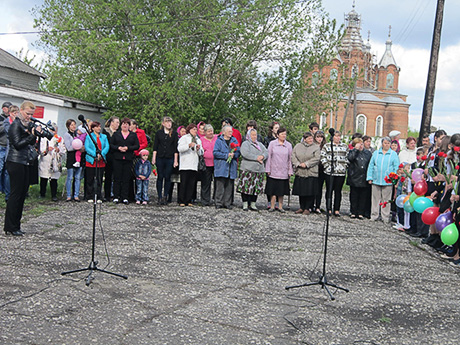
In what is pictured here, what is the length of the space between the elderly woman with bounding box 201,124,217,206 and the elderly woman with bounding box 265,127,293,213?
4.62 ft

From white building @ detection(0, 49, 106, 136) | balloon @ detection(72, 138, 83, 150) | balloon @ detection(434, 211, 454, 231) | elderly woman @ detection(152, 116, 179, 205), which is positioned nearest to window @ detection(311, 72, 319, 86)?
white building @ detection(0, 49, 106, 136)

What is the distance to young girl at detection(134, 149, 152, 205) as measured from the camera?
42.7 ft

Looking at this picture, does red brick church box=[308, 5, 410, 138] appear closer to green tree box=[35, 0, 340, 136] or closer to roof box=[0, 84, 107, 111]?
green tree box=[35, 0, 340, 136]

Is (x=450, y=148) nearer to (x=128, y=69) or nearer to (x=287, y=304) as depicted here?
(x=287, y=304)

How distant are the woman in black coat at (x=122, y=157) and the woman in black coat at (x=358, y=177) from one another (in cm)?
534

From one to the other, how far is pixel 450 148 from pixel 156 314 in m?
6.45

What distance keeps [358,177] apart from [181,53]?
39.5 ft

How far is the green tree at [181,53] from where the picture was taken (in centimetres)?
2306

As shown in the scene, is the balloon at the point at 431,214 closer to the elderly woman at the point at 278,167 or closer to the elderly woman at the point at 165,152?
the elderly woman at the point at 278,167

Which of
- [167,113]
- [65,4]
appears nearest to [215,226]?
[167,113]

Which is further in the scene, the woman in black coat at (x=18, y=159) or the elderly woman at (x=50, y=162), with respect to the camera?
the elderly woman at (x=50, y=162)

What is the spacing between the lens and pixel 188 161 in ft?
42.2

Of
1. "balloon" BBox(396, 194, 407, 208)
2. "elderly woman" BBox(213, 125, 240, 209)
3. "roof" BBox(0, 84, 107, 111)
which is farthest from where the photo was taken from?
"roof" BBox(0, 84, 107, 111)

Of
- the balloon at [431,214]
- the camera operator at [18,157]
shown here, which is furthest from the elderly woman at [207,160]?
the balloon at [431,214]
